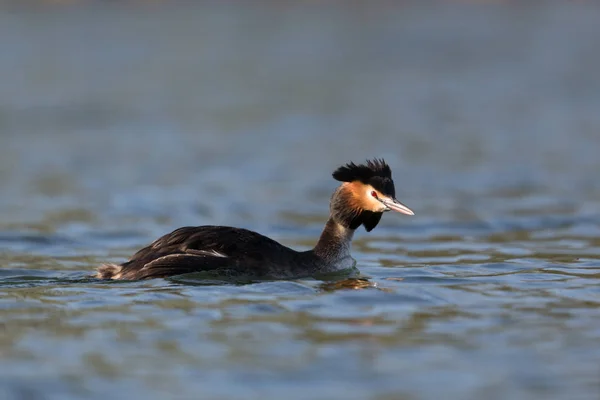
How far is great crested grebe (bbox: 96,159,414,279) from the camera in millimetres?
12570

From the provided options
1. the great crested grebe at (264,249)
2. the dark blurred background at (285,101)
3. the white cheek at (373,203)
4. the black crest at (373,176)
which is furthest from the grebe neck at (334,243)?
the dark blurred background at (285,101)

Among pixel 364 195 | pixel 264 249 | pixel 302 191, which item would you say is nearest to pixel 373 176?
pixel 364 195

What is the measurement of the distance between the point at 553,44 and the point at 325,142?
1462 centimetres

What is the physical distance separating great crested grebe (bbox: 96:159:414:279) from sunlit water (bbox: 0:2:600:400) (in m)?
0.26

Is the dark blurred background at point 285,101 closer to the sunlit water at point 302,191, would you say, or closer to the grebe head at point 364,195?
the sunlit water at point 302,191

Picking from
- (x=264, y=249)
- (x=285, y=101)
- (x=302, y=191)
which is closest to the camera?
(x=264, y=249)

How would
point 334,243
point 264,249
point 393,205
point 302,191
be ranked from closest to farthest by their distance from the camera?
point 264,249
point 393,205
point 334,243
point 302,191

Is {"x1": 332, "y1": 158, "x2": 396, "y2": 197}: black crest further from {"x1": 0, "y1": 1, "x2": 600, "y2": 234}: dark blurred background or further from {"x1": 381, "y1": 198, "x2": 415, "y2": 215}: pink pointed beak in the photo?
{"x1": 0, "y1": 1, "x2": 600, "y2": 234}: dark blurred background

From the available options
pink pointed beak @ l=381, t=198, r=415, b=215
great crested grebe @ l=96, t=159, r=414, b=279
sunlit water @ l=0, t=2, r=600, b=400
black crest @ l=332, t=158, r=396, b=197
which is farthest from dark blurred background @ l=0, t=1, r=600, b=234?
pink pointed beak @ l=381, t=198, r=415, b=215

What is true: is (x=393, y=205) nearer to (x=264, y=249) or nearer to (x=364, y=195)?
(x=364, y=195)

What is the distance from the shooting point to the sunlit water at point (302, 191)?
9539mm

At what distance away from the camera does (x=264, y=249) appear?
1281 cm

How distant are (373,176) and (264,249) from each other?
1.33m

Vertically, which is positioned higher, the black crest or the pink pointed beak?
the black crest
